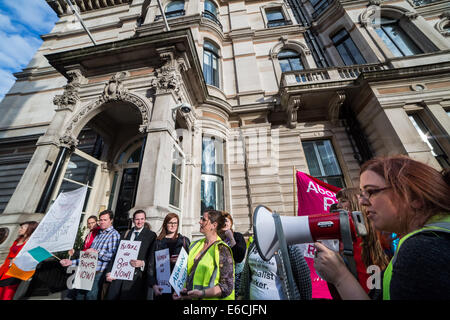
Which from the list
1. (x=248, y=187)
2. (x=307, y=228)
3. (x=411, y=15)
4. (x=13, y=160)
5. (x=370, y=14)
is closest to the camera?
(x=307, y=228)

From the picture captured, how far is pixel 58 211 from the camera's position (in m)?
2.94

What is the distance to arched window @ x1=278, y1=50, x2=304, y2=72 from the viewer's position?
944cm

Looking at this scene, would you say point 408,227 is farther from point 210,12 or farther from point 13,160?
point 13,160

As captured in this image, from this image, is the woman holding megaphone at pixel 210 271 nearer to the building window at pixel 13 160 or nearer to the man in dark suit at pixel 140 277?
the man in dark suit at pixel 140 277

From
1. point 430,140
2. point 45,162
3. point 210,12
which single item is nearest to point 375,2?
point 430,140

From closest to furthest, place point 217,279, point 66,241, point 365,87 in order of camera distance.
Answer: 1. point 217,279
2. point 66,241
3. point 365,87

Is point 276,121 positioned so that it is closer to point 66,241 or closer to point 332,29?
point 332,29

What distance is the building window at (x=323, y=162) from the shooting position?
22.8ft

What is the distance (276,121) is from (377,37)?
21.3 feet

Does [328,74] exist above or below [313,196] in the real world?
above

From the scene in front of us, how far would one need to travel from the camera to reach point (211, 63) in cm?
890

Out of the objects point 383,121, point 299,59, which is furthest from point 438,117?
point 299,59

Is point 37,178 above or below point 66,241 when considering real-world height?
above

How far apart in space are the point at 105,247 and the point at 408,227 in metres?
3.84
